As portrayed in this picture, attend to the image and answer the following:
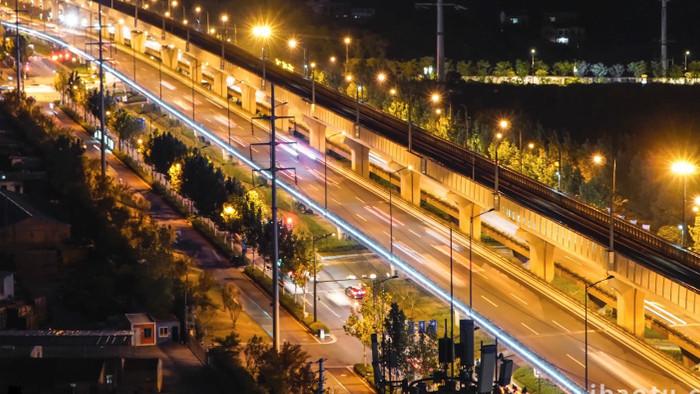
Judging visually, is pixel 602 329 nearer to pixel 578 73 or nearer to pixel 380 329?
pixel 380 329

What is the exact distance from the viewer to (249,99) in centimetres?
10950

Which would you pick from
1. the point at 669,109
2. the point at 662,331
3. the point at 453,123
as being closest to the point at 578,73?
the point at 669,109

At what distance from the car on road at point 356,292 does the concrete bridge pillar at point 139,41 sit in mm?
76977

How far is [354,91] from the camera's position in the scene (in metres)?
114

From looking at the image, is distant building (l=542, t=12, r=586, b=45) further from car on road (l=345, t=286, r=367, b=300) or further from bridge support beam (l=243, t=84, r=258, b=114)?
car on road (l=345, t=286, r=367, b=300)

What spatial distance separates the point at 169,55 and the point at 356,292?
68063 mm

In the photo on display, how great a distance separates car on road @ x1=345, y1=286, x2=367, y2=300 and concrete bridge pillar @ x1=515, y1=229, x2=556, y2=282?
9.22m

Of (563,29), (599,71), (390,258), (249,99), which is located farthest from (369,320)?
(563,29)

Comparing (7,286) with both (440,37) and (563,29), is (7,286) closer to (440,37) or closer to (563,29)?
(440,37)

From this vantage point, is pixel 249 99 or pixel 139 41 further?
pixel 139 41

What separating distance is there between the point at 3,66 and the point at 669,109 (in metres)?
72.4

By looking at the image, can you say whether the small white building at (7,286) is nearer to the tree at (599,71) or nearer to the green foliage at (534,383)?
the green foliage at (534,383)

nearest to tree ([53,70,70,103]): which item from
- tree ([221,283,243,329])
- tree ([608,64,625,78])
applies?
tree ([608,64,625,78])

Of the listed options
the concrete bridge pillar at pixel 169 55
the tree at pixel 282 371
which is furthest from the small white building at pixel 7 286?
the concrete bridge pillar at pixel 169 55
